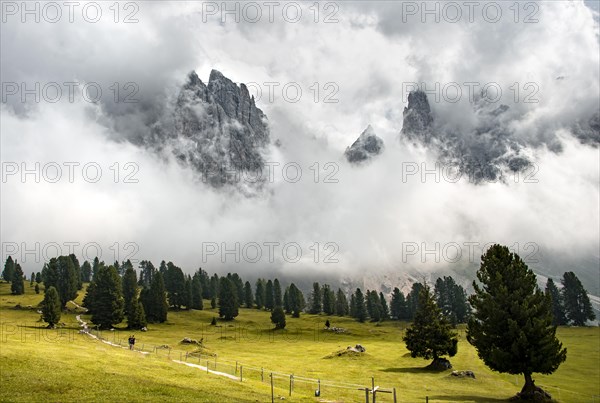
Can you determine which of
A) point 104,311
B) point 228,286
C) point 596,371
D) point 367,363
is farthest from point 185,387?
point 228,286

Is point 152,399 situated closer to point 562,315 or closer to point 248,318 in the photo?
point 248,318

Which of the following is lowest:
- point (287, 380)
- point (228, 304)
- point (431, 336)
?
point (228, 304)

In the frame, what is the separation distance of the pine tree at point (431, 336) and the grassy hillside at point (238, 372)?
3.49 m

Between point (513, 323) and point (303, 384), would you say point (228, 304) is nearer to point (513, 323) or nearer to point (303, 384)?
point (303, 384)

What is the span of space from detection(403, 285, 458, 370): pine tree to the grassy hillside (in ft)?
11.5

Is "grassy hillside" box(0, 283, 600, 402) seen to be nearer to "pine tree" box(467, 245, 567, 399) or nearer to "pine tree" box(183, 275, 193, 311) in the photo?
"pine tree" box(467, 245, 567, 399)

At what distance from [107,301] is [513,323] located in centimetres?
10909

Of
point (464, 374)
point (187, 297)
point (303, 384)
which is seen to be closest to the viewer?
point (303, 384)

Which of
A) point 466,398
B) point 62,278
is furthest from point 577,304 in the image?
point 62,278

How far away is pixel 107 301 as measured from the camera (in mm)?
124812

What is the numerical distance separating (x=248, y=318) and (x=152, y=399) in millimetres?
155075

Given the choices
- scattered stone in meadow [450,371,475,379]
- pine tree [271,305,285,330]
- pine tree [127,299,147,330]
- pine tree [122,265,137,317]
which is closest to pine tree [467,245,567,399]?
scattered stone in meadow [450,371,475,379]

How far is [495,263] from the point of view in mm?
58281

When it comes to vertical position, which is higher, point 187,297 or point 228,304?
point 187,297
